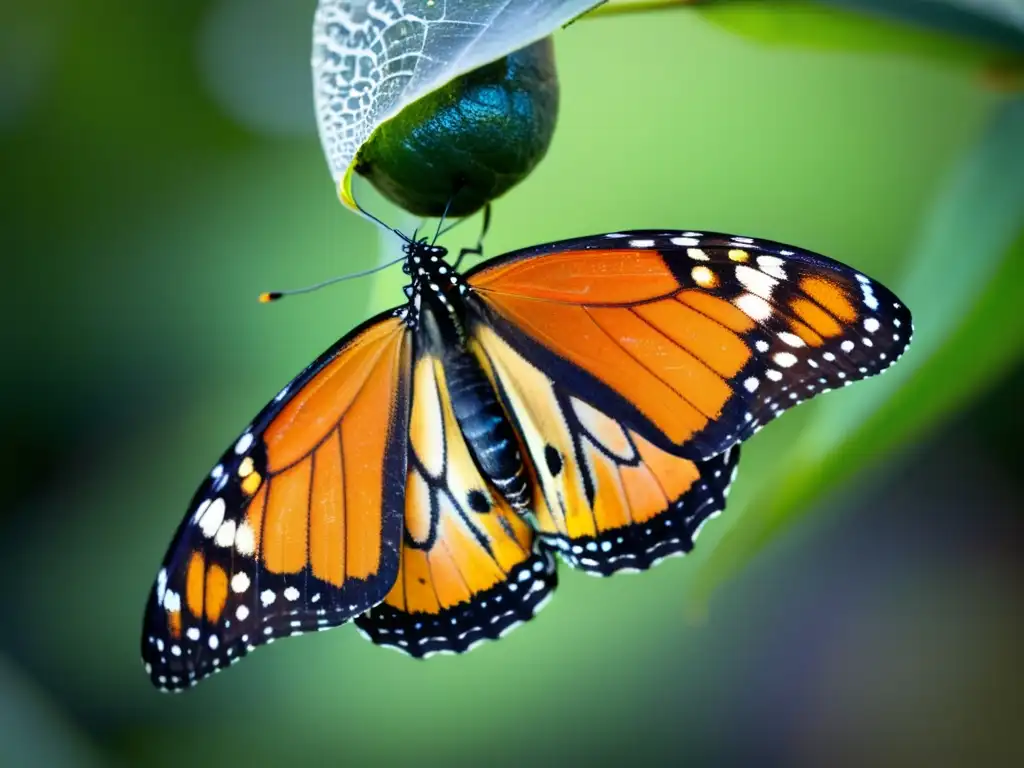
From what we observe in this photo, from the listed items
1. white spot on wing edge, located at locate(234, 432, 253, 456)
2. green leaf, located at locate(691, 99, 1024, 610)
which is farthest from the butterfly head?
green leaf, located at locate(691, 99, 1024, 610)

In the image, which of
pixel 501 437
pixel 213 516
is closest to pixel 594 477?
pixel 501 437

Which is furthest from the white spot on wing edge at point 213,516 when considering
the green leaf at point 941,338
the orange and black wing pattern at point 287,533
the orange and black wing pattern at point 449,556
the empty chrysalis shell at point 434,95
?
the green leaf at point 941,338

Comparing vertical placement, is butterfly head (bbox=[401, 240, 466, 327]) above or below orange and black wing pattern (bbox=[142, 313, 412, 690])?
above

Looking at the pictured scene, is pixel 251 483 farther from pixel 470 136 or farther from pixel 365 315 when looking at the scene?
pixel 365 315

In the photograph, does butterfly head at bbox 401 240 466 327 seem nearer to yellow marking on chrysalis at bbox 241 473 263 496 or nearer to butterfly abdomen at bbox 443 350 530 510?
butterfly abdomen at bbox 443 350 530 510

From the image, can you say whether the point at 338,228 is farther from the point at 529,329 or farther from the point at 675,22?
the point at 529,329

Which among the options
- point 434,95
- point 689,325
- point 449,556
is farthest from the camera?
point 449,556

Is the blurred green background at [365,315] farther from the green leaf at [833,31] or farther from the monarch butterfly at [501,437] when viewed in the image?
the green leaf at [833,31]

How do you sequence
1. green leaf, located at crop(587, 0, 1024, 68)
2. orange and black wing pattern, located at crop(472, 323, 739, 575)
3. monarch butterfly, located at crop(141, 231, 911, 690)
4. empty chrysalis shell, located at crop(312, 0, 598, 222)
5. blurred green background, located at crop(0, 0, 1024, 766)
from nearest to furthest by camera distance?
empty chrysalis shell, located at crop(312, 0, 598, 222), green leaf, located at crop(587, 0, 1024, 68), monarch butterfly, located at crop(141, 231, 911, 690), orange and black wing pattern, located at crop(472, 323, 739, 575), blurred green background, located at crop(0, 0, 1024, 766)
